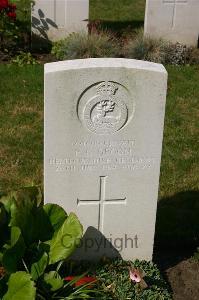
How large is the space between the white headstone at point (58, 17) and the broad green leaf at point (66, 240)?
18.7ft

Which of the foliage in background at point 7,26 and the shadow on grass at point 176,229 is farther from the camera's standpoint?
the foliage in background at point 7,26

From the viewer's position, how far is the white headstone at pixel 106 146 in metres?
4.34

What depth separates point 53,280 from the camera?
4.33m

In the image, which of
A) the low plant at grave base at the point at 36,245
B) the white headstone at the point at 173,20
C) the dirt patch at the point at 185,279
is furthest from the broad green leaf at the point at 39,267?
the white headstone at the point at 173,20

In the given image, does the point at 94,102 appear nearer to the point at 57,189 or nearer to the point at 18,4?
the point at 57,189

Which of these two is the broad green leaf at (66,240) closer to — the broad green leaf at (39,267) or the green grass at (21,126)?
the broad green leaf at (39,267)

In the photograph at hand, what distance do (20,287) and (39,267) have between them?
12.8 inches

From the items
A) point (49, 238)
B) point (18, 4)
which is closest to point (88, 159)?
point (49, 238)

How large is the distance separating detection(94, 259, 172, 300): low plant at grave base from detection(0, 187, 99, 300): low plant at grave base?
0.67ft

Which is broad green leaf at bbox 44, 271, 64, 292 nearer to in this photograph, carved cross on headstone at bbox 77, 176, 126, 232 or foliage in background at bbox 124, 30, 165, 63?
carved cross on headstone at bbox 77, 176, 126, 232

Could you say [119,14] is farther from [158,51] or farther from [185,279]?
[185,279]

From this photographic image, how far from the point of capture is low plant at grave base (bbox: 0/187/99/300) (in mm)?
4266

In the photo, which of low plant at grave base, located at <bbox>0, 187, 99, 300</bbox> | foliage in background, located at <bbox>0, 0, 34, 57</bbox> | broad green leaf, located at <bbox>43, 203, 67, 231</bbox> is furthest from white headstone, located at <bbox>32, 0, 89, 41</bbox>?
broad green leaf, located at <bbox>43, 203, 67, 231</bbox>

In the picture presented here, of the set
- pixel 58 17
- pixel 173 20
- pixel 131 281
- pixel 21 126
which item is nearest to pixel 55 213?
pixel 131 281
